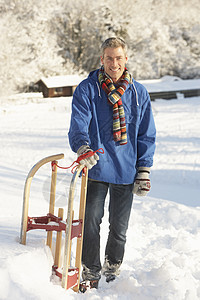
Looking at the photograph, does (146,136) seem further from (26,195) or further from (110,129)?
(26,195)

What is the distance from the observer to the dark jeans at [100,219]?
270 centimetres

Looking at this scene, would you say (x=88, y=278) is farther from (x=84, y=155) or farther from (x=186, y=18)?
(x=186, y=18)

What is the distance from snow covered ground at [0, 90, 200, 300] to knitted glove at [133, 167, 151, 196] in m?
0.65

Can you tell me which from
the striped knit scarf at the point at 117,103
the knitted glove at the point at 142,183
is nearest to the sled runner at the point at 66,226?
the striped knit scarf at the point at 117,103

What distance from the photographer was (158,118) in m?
16.3

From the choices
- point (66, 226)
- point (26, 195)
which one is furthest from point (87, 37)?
point (66, 226)

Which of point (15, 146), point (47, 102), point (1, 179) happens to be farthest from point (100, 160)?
point (47, 102)

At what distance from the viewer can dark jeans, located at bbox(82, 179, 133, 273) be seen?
270 cm

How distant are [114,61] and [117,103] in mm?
283

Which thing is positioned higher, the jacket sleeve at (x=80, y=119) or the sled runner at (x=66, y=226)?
the jacket sleeve at (x=80, y=119)

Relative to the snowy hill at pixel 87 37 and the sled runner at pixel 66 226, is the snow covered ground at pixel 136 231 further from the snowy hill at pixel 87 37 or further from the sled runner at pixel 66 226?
the snowy hill at pixel 87 37

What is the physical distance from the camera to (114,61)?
2.60 meters

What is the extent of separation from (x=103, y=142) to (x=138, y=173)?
1.14ft

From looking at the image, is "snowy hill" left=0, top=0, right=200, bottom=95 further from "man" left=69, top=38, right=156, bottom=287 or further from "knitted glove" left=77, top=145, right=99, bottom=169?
"knitted glove" left=77, top=145, right=99, bottom=169
